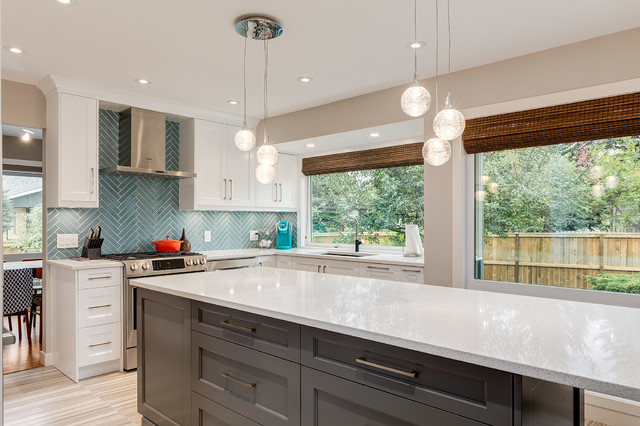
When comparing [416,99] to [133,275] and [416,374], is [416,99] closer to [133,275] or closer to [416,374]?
[416,374]

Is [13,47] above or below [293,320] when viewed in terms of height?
above

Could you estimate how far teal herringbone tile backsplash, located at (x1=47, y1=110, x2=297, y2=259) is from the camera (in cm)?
403

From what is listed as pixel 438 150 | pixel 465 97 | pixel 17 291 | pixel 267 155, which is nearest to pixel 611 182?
pixel 465 97

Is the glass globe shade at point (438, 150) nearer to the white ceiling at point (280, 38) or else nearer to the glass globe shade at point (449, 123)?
the glass globe shade at point (449, 123)

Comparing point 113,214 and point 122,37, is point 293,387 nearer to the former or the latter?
point 122,37

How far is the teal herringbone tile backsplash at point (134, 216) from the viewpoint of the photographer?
13.2 ft

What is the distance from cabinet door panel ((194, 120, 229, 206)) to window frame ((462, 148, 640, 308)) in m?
2.63

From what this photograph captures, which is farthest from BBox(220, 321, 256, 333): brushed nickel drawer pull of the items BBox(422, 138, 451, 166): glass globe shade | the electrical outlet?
the electrical outlet

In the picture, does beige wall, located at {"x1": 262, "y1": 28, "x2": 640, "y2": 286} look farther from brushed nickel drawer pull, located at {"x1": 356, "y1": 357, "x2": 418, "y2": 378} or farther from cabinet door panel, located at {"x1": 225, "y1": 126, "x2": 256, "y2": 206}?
brushed nickel drawer pull, located at {"x1": 356, "y1": 357, "x2": 418, "y2": 378}

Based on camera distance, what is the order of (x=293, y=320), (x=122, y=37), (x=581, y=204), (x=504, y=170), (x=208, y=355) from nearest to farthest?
(x=293, y=320) < (x=208, y=355) < (x=122, y=37) < (x=581, y=204) < (x=504, y=170)

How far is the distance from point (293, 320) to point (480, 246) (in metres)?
2.36

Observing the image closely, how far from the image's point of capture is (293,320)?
1747 millimetres

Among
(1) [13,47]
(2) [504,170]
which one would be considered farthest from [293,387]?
(1) [13,47]

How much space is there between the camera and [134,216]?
4.41m
